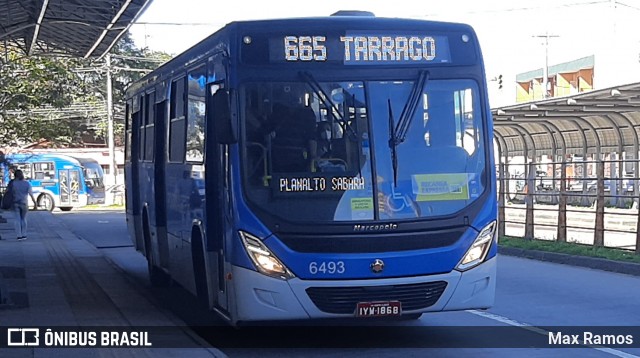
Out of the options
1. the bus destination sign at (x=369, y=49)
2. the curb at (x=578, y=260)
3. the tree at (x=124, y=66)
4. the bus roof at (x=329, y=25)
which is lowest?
the curb at (x=578, y=260)

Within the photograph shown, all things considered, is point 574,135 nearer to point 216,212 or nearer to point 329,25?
point 329,25

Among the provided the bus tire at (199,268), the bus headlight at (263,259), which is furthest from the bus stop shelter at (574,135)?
the bus headlight at (263,259)

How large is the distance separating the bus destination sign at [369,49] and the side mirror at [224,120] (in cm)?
70

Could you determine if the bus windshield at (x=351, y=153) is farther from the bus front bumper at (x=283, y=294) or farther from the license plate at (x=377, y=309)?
the license plate at (x=377, y=309)

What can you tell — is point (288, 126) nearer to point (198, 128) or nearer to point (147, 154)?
point (198, 128)

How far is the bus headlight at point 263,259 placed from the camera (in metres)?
9.09

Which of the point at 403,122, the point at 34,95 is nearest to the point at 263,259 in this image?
the point at 403,122

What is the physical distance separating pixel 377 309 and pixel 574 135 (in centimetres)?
2345

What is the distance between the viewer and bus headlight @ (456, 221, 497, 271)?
31.1ft

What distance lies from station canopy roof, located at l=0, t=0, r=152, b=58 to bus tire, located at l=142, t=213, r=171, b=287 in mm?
4686

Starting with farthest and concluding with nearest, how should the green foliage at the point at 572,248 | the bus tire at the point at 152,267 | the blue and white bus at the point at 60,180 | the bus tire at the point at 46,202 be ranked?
the bus tire at the point at 46,202 → the blue and white bus at the point at 60,180 → the green foliage at the point at 572,248 → the bus tire at the point at 152,267

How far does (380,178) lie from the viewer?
9.34 meters

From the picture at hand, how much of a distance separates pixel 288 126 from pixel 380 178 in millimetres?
987

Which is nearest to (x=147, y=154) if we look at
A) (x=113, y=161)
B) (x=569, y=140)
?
(x=569, y=140)
